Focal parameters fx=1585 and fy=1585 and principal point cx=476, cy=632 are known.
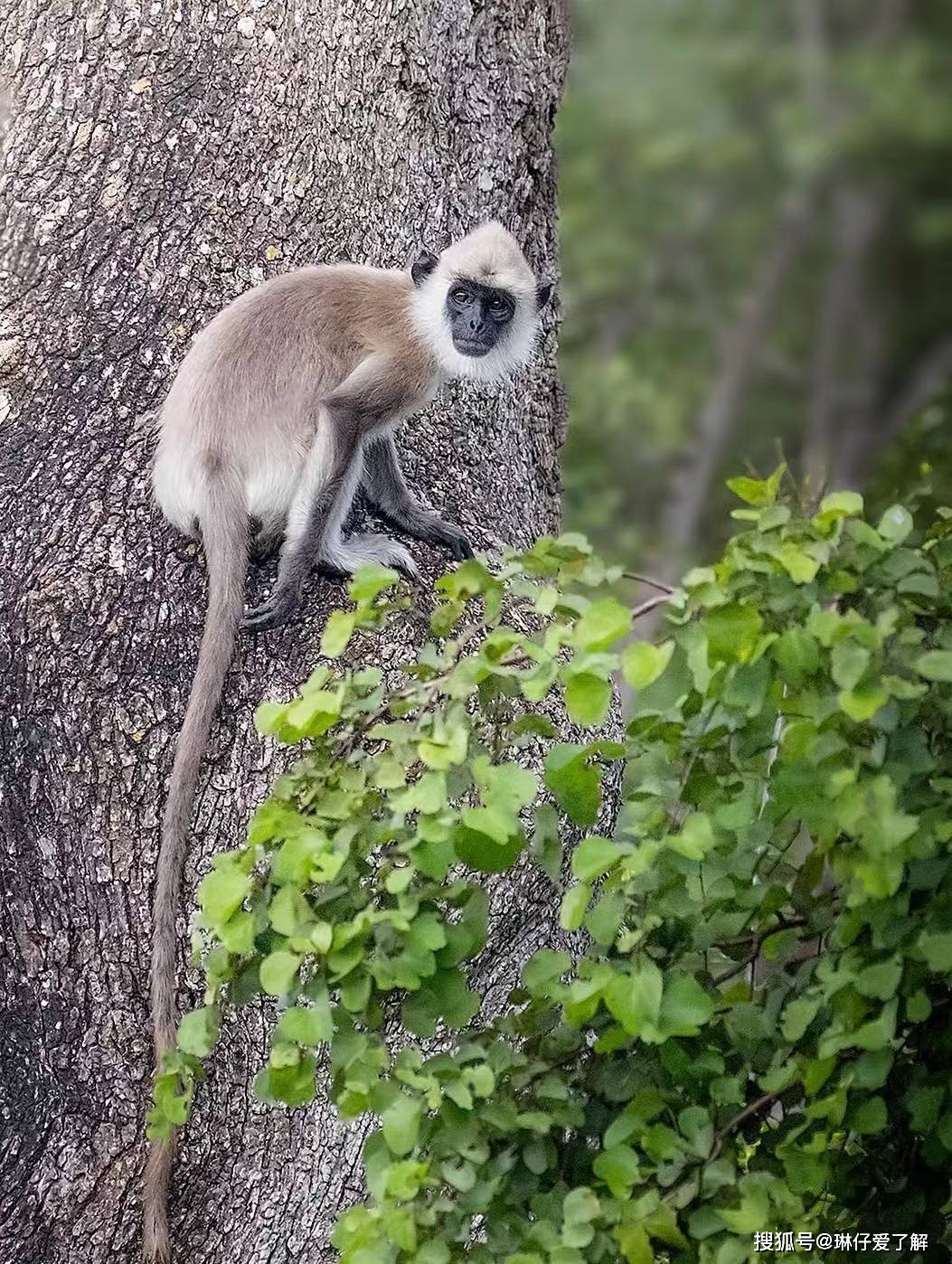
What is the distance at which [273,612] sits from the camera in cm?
279

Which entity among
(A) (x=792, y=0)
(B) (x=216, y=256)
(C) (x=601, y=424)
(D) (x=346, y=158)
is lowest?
(C) (x=601, y=424)

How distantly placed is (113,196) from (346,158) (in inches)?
19.4

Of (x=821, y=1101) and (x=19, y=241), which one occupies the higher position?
(x=19, y=241)

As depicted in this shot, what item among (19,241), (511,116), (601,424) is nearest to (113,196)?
(19,241)

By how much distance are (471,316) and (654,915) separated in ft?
5.89

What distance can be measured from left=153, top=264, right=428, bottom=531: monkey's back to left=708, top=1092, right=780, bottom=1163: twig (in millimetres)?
1452

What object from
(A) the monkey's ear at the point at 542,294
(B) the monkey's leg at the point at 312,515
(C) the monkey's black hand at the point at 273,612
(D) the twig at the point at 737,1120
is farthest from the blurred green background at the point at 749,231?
(D) the twig at the point at 737,1120

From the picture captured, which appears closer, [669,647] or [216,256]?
[669,647]

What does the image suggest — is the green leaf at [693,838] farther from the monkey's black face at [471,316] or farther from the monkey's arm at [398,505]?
the monkey's black face at [471,316]

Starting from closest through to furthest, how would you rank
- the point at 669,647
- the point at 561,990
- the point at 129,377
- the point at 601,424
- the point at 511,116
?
the point at 669,647 < the point at 561,990 < the point at 129,377 < the point at 511,116 < the point at 601,424

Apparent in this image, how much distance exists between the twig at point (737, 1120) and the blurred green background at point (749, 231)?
7135 mm

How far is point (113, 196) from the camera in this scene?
307 cm

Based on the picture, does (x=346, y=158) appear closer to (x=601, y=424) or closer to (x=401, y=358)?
(x=401, y=358)

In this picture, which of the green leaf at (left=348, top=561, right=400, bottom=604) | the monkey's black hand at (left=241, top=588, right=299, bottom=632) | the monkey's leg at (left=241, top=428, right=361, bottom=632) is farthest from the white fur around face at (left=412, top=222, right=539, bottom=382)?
the green leaf at (left=348, top=561, right=400, bottom=604)
